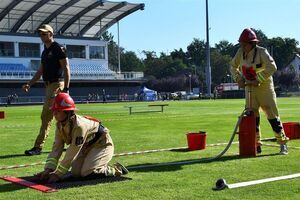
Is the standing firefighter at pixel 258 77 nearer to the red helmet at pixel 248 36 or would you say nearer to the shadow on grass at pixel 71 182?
the red helmet at pixel 248 36

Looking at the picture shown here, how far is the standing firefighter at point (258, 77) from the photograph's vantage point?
893 centimetres

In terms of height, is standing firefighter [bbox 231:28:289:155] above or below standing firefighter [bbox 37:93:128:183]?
above

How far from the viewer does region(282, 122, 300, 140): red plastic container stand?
11.2m

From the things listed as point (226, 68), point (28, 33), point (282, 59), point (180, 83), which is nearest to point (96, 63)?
point (28, 33)

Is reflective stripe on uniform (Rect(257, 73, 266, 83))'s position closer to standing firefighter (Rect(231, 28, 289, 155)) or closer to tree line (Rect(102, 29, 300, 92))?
standing firefighter (Rect(231, 28, 289, 155))

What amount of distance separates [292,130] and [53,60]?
5.26 m

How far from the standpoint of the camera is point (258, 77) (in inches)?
351

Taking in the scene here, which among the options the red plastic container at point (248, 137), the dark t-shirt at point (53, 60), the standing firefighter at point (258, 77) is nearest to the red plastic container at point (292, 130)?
the standing firefighter at point (258, 77)

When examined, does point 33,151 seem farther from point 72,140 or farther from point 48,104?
point 72,140

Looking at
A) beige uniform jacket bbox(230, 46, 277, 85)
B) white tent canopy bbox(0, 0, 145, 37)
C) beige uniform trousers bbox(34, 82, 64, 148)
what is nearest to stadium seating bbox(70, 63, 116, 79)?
white tent canopy bbox(0, 0, 145, 37)

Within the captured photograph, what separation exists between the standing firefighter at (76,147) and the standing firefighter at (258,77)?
9.97 feet

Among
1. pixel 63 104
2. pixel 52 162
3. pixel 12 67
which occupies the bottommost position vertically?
pixel 52 162

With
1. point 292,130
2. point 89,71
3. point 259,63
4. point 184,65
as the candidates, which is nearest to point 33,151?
point 259,63

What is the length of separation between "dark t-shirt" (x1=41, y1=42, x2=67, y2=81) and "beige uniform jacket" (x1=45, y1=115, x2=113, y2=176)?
10.6ft
